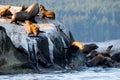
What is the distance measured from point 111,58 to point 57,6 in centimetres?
15856

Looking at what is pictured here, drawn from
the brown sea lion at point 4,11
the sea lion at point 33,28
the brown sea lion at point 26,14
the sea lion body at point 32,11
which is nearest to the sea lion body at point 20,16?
the brown sea lion at point 26,14

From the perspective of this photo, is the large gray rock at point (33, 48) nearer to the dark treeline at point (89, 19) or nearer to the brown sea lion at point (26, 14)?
the brown sea lion at point (26, 14)

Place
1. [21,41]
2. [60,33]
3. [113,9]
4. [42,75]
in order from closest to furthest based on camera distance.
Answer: [42,75], [21,41], [60,33], [113,9]

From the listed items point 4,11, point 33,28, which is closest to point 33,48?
point 33,28

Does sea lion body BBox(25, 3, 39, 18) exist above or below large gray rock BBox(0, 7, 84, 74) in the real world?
above

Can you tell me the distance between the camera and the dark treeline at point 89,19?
16725 cm

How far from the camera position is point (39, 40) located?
31.2 metres

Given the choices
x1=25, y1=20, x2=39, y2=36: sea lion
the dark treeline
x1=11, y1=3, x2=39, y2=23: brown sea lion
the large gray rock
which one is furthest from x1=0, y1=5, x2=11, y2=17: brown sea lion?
the dark treeline

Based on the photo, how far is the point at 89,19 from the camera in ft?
602

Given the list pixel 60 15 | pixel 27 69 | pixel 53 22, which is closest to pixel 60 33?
pixel 53 22

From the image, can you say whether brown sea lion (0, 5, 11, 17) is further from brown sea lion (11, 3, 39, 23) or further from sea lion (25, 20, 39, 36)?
Result: sea lion (25, 20, 39, 36)

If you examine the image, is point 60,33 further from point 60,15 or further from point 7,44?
point 60,15

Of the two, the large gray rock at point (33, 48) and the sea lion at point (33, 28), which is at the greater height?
the sea lion at point (33, 28)

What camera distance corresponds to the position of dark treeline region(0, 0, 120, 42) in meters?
167
